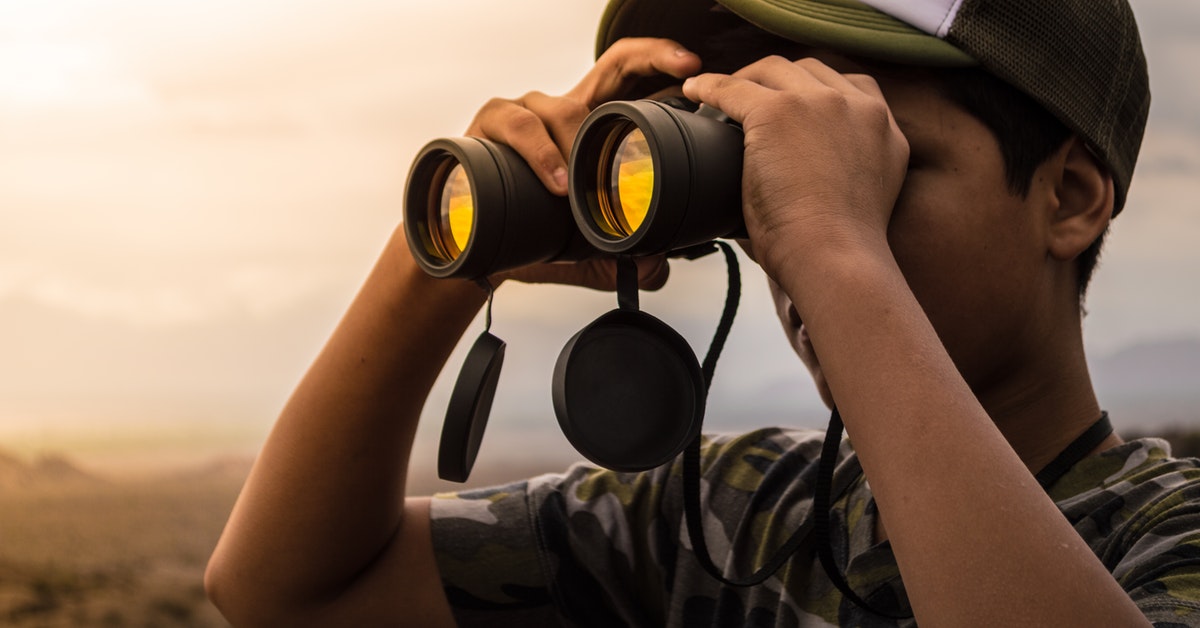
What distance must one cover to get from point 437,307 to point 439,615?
31cm

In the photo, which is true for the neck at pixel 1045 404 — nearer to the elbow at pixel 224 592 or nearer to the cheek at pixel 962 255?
the cheek at pixel 962 255

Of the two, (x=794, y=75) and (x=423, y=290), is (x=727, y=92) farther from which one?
(x=423, y=290)

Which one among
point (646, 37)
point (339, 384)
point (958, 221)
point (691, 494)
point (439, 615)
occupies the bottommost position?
point (439, 615)

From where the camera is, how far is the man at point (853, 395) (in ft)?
2.07

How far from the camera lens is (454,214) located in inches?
31.9

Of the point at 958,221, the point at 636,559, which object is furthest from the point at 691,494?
the point at 958,221

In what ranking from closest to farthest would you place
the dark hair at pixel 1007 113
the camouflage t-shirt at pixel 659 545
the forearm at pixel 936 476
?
the forearm at pixel 936 476
the dark hair at pixel 1007 113
the camouflage t-shirt at pixel 659 545

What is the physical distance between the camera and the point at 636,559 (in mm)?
1106

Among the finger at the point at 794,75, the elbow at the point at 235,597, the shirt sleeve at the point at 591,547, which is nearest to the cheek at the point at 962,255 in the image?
the finger at the point at 794,75

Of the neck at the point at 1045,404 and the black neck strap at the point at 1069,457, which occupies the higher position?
the neck at the point at 1045,404

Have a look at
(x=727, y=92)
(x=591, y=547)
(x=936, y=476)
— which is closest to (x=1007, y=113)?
(x=727, y=92)

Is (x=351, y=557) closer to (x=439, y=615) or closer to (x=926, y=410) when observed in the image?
(x=439, y=615)

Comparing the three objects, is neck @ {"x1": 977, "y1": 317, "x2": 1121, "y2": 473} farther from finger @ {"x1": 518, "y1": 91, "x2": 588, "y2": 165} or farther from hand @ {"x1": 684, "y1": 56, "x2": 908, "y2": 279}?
finger @ {"x1": 518, "y1": 91, "x2": 588, "y2": 165}

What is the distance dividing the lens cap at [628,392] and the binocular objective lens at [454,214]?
135 mm
